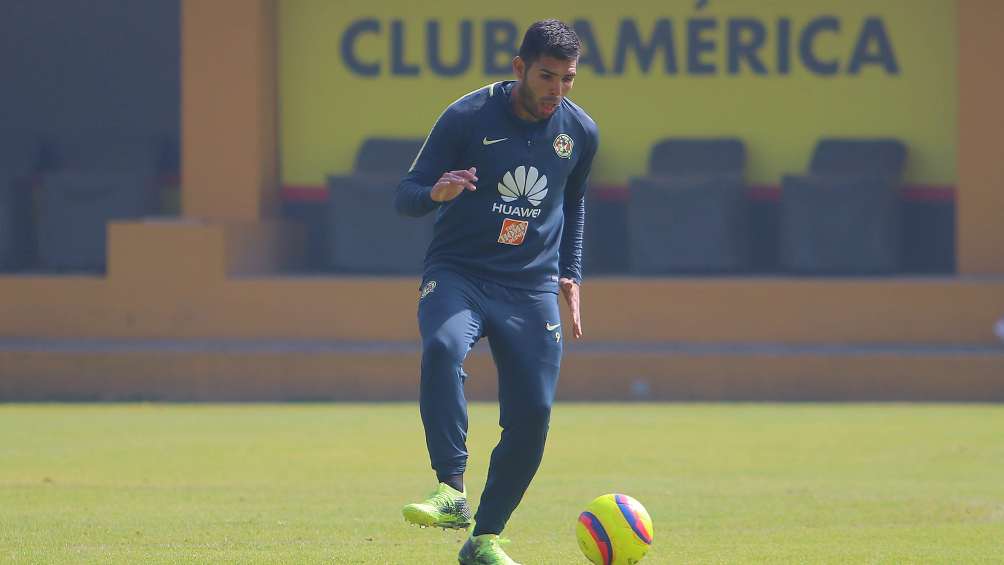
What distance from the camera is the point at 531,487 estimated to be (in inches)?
387

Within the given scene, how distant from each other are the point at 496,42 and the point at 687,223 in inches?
133

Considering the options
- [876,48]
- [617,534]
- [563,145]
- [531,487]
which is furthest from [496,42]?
[617,534]

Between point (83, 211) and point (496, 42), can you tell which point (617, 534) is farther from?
point (83, 211)

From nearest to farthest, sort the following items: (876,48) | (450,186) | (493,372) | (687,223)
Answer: (450,186) → (493,372) → (687,223) → (876,48)

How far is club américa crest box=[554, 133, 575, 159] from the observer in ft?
20.3

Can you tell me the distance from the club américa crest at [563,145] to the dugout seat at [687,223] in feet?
39.1

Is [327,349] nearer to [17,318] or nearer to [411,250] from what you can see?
[411,250]

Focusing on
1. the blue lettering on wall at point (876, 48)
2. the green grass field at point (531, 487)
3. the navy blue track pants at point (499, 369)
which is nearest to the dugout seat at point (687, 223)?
the blue lettering on wall at point (876, 48)

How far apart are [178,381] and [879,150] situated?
8245 millimetres

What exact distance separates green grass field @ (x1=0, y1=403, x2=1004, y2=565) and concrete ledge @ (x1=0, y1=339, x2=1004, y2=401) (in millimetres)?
598

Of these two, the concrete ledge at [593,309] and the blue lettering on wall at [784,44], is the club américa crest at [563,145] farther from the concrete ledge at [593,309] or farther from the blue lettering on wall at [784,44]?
the blue lettering on wall at [784,44]

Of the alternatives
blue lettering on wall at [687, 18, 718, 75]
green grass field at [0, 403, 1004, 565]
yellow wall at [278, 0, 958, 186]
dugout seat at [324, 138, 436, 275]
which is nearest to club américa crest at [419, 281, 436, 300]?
green grass field at [0, 403, 1004, 565]

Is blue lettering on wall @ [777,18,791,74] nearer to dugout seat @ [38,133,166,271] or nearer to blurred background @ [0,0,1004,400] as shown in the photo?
blurred background @ [0,0,1004,400]

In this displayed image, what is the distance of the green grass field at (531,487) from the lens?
7031mm
